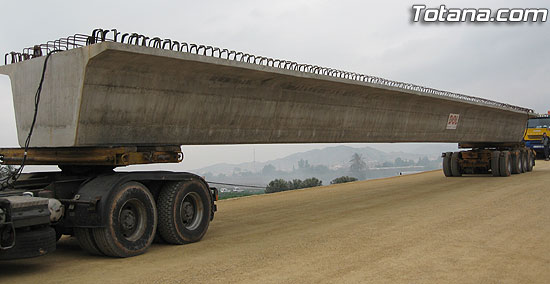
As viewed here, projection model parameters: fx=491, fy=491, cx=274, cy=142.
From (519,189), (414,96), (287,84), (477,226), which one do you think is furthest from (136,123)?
(519,189)

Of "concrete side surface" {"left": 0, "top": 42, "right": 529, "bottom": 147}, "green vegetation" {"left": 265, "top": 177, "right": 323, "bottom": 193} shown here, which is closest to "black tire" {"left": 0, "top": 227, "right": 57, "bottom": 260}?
"concrete side surface" {"left": 0, "top": 42, "right": 529, "bottom": 147}

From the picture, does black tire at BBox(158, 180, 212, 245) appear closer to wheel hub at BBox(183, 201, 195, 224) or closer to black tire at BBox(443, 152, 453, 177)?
wheel hub at BBox(183, 201, 195, 224)

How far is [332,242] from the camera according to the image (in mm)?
8781

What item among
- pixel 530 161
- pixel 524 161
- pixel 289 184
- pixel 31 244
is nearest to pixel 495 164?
pixel 524 161

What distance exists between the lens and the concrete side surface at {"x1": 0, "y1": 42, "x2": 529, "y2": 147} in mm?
8078

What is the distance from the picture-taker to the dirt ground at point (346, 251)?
6625 millimetres

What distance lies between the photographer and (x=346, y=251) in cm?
799

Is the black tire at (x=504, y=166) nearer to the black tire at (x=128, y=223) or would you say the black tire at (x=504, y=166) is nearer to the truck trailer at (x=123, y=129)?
the truck trailer at (x=123, y=129)

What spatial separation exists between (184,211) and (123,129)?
191 centimetres

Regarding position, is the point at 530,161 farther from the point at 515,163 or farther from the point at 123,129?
the point at 123,129

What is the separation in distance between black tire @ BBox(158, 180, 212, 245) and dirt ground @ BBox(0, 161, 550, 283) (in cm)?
23

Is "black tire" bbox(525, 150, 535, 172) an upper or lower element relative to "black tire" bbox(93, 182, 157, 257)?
upper

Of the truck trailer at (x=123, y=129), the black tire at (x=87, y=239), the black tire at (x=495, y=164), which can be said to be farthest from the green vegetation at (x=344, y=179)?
the black tire at (x=87, y=239)

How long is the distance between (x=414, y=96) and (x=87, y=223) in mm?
12329
